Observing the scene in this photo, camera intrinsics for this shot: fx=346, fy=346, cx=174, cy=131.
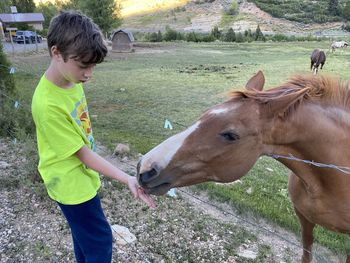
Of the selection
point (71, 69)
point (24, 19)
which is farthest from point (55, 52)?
point (24, 19)

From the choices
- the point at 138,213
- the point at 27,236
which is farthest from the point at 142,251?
the point at 27,236

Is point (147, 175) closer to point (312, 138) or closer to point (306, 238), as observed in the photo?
point (312, 138)

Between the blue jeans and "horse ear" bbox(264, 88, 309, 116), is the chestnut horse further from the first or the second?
the blue jeans

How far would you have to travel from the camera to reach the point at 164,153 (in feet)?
5.95

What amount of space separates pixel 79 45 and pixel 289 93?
3.64 ft

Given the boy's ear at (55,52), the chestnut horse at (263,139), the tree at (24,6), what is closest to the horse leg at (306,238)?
the chestnut horse at (263,139)

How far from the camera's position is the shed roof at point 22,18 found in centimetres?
4110

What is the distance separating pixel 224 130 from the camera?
1.79 meters

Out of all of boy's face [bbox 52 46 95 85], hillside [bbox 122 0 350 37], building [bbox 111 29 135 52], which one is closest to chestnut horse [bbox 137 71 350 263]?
boy's face [bbox 52 46 95 85]

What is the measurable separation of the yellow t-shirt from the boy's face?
9 centimetres

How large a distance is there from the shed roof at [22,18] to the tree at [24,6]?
11.5 feet

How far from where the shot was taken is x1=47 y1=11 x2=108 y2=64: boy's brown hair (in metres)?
1.71

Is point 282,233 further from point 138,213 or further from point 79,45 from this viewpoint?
point 79,45

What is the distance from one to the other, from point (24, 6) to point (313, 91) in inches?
2014
